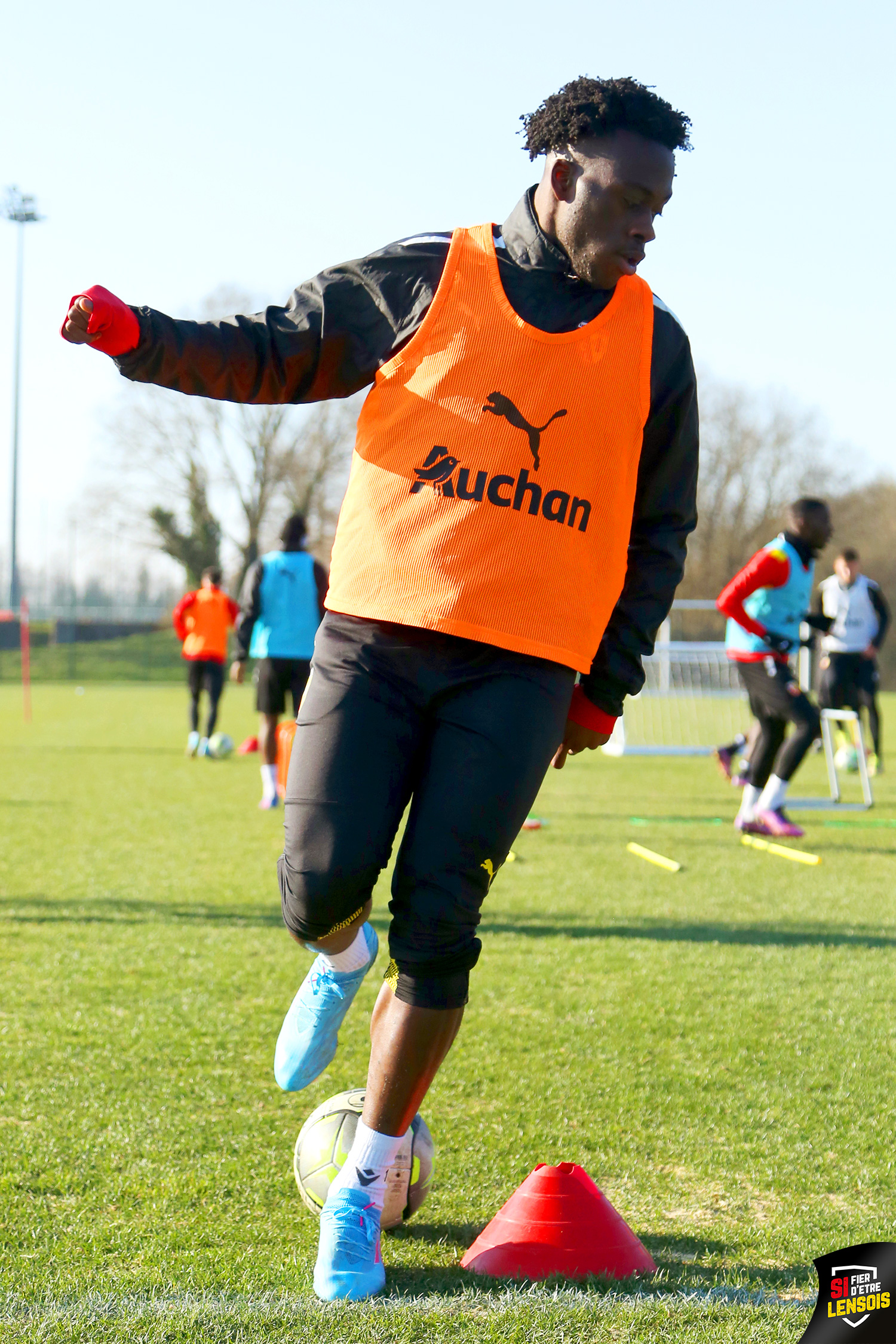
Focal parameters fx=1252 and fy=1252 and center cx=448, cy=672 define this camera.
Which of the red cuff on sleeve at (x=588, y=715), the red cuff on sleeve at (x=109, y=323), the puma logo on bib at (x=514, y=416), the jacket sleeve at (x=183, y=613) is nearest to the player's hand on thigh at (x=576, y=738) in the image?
the red cuff on sleeve at (x=588, y=715)

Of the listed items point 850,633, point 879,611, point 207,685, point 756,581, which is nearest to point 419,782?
point 756,581

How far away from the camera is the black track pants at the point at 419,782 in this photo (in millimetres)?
2469

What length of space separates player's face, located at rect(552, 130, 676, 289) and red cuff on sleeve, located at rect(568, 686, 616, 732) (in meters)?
0.90

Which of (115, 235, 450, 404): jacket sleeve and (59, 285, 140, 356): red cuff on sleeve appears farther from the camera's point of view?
(115, 235, 450, 404): jacket sleeve

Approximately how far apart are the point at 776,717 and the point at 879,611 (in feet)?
17.8

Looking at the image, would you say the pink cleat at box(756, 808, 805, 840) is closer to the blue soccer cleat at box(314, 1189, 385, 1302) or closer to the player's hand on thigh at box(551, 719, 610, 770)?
the player's hand on thigh at box(551, 719, 610, 770)

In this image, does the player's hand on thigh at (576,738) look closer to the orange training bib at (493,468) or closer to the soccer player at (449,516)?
the soccer player at (449,516)

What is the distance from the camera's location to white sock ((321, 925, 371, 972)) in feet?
9.41

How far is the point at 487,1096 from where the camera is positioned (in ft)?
11.9

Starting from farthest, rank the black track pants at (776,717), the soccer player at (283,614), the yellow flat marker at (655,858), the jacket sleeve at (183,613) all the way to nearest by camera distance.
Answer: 1. the jacket sleeve at (183,613)
2. the soccer player at (283,614)
3. the black track pants at (776,717)
4. the yellow flat marker at (655,858)

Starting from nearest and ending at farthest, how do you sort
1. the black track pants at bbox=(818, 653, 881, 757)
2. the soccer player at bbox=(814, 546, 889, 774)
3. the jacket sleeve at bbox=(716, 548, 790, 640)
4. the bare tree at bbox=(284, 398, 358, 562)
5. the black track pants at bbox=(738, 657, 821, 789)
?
the jacket sleeve at bbox=(716, 548, 790, 640), the black track pants at bbox=(738, 657, 821, 789), the soccer player at bbox=(814, 546, 889, 774), the black track pants at bbox=(818, 653, 881, 757), the bare tree at bbox=(284, 398, 358, 562)

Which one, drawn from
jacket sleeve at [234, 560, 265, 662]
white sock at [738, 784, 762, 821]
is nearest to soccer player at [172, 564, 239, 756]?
jacket sleeve at [234, 560, 265, 662]

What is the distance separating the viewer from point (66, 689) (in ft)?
129

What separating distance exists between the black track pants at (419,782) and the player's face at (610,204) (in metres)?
0.82
